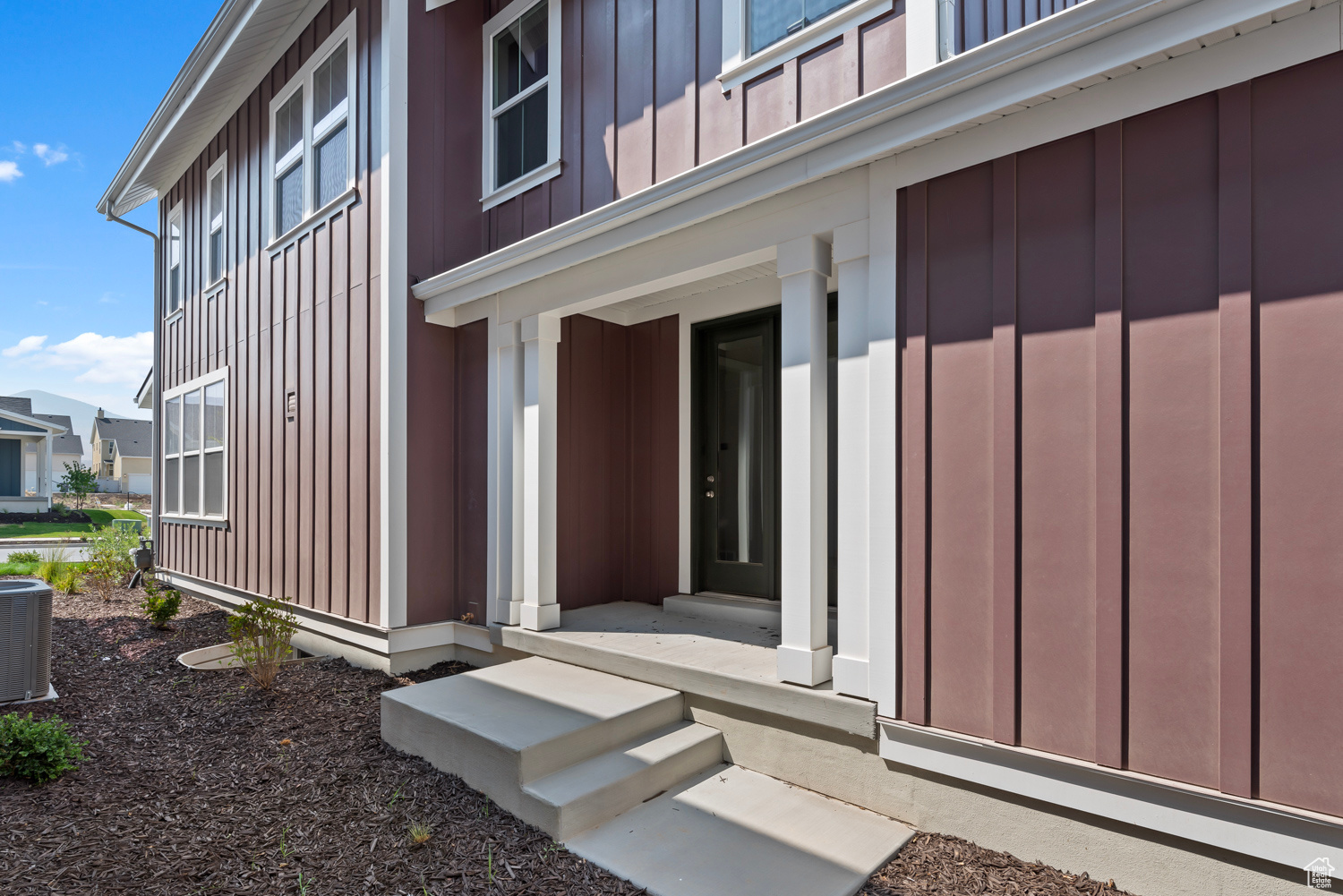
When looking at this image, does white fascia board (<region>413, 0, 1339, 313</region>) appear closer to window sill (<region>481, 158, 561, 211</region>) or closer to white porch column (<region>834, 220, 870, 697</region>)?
white porch column (<region>834, 220, 870, 697</region>)

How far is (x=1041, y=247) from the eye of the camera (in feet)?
8.57

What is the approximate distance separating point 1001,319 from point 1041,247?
0.95ft

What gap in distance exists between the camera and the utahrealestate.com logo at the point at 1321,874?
2016 millimetres

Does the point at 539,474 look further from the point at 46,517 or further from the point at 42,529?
the point at 46,517

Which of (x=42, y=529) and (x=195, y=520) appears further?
(x=42, y=529)

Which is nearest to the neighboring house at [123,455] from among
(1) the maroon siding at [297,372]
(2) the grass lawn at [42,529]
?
(2) the grass lawn at [42,529]

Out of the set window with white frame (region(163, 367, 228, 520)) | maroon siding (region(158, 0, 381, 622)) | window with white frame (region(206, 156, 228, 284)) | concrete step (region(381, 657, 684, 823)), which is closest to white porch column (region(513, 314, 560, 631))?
concrete step (region(381, 657, 684, 823))

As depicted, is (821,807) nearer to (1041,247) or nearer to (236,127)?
(1041,247)

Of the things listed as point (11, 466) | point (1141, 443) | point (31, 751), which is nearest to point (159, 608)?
point (31, 751)

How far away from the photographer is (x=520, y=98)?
5297 millimetres

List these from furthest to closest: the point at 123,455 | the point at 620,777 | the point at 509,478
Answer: the point at 123,455
the point at 509,478
the point at 620,777

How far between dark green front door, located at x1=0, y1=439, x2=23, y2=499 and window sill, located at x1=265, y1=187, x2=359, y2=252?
91.7ft

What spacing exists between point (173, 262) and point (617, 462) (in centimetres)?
853

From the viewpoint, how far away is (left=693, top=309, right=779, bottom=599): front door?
5.12 meters
